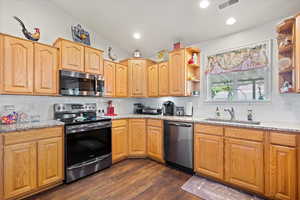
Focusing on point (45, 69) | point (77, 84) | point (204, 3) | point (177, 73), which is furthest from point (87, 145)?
point (204, 3)

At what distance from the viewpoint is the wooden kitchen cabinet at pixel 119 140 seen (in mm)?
2846

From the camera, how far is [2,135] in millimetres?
1634

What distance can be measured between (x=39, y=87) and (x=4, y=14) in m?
1.25

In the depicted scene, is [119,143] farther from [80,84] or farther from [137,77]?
[137,77]

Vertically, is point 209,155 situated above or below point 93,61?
below

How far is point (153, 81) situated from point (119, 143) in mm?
1679

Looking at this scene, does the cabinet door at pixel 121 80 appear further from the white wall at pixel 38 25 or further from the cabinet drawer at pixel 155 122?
the cabinet drawer at pixel 155 122

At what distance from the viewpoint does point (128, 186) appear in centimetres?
210

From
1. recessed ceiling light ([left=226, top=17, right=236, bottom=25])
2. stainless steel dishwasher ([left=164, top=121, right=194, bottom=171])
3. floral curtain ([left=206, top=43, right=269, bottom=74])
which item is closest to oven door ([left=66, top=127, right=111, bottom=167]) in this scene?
stainless steel dishwasher ([left=164, top=121, right=194, bottom=171])

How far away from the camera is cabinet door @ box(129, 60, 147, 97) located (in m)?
3.49

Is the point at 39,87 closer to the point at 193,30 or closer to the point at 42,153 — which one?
the point at 42,153

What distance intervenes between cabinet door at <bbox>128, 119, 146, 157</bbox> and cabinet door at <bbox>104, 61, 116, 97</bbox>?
84cm

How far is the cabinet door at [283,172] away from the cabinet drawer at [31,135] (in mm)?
2992

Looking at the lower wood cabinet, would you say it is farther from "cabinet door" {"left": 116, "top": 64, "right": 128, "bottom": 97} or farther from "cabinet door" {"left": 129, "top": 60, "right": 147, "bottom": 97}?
"cabinet door" {"left": 129, "top": 60, "right": 147, "bottom": 97}
